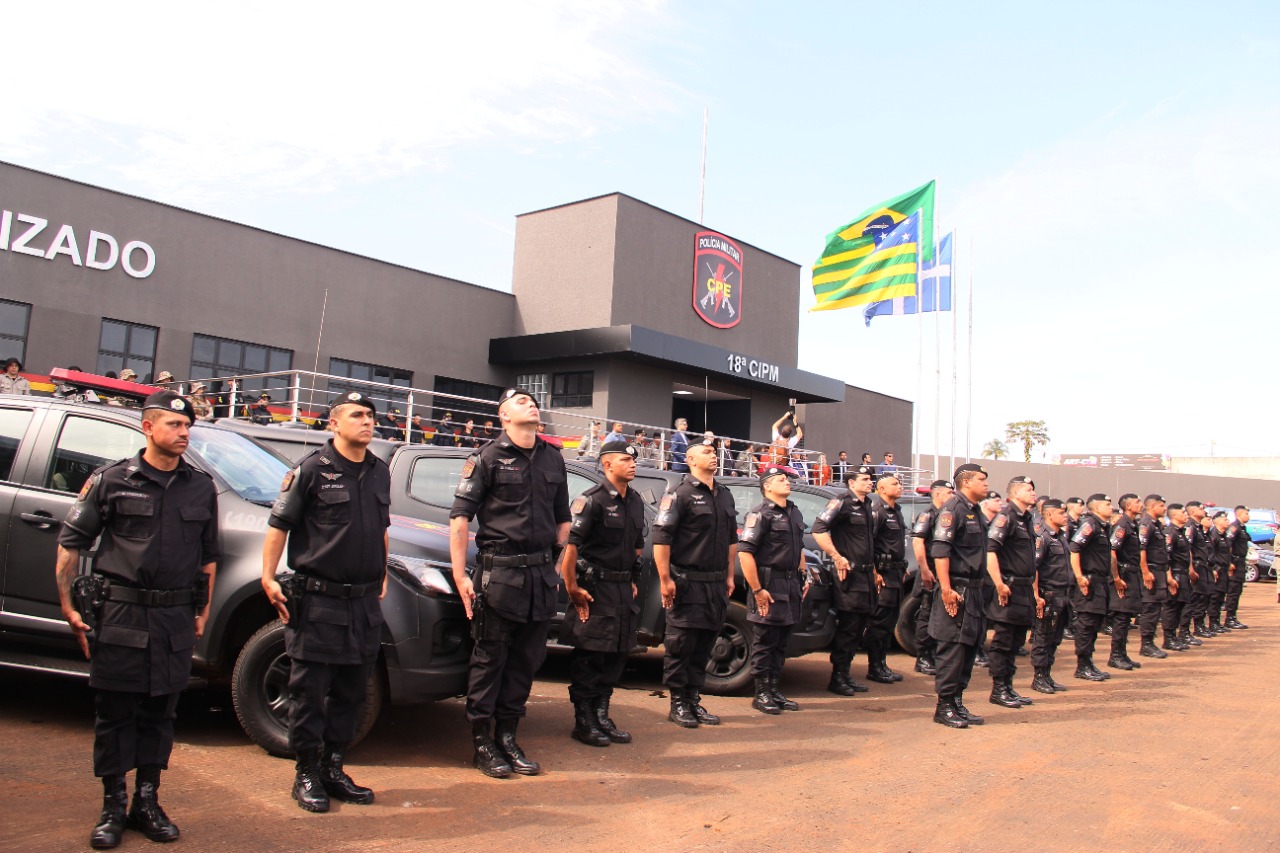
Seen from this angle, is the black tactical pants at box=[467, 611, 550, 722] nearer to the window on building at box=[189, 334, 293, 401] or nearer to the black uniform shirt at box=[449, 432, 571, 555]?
the black uniform shirt at box=[449, 432, 571, 555]

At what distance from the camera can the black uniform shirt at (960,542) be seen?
734cm

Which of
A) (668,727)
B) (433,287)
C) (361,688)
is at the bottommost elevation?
(668,727)

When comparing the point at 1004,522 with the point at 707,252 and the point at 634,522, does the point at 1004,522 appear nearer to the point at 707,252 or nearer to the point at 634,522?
the point at 634,522

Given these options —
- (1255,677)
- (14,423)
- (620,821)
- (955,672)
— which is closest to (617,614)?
(620,821)

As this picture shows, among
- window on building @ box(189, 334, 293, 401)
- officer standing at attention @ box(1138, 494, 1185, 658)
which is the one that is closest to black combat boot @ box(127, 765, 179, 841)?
officer standing at attention @ box(1138, 494, 1185, 658)

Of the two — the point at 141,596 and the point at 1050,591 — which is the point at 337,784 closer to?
the point at 141,596

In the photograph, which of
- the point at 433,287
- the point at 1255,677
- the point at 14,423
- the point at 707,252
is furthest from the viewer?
the point at 707,252

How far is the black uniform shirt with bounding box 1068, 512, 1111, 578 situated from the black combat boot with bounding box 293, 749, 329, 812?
8.25m

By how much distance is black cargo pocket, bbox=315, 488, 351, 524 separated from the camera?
459cm

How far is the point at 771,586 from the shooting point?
288 inches

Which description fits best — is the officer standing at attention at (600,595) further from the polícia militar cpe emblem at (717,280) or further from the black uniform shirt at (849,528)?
the polícia militar cpe emblem at (717,280)

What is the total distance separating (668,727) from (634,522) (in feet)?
4.74

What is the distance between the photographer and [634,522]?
6.24 metres

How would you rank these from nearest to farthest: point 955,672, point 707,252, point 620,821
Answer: point 620,821 < point 955,672 < point 707,252
